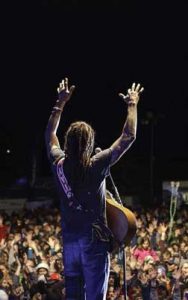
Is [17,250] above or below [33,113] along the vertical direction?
below

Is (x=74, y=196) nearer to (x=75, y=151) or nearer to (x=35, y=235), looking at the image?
(x=75, y=151)

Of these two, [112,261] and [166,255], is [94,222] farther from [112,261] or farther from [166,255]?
[166,255]

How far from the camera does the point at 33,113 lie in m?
32.9

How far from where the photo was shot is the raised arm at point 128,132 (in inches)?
139

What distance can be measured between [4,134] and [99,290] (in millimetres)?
29810

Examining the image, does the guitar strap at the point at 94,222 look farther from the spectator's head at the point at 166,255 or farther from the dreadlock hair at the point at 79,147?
the spectator's head at the point at 166,255

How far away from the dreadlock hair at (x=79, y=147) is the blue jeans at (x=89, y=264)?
1.15 ft

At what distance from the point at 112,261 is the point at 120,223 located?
5214mm

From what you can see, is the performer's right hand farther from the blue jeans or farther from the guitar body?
the blue jeans

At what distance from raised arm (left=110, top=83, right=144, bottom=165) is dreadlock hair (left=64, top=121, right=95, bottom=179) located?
126 mm

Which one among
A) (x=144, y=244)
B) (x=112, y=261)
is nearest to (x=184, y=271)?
Result: (x=112, y=261)

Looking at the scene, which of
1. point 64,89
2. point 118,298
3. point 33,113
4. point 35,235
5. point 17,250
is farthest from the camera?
point 33,113

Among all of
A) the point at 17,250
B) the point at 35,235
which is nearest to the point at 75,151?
the point at 17,250

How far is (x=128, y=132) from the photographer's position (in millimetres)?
3586
